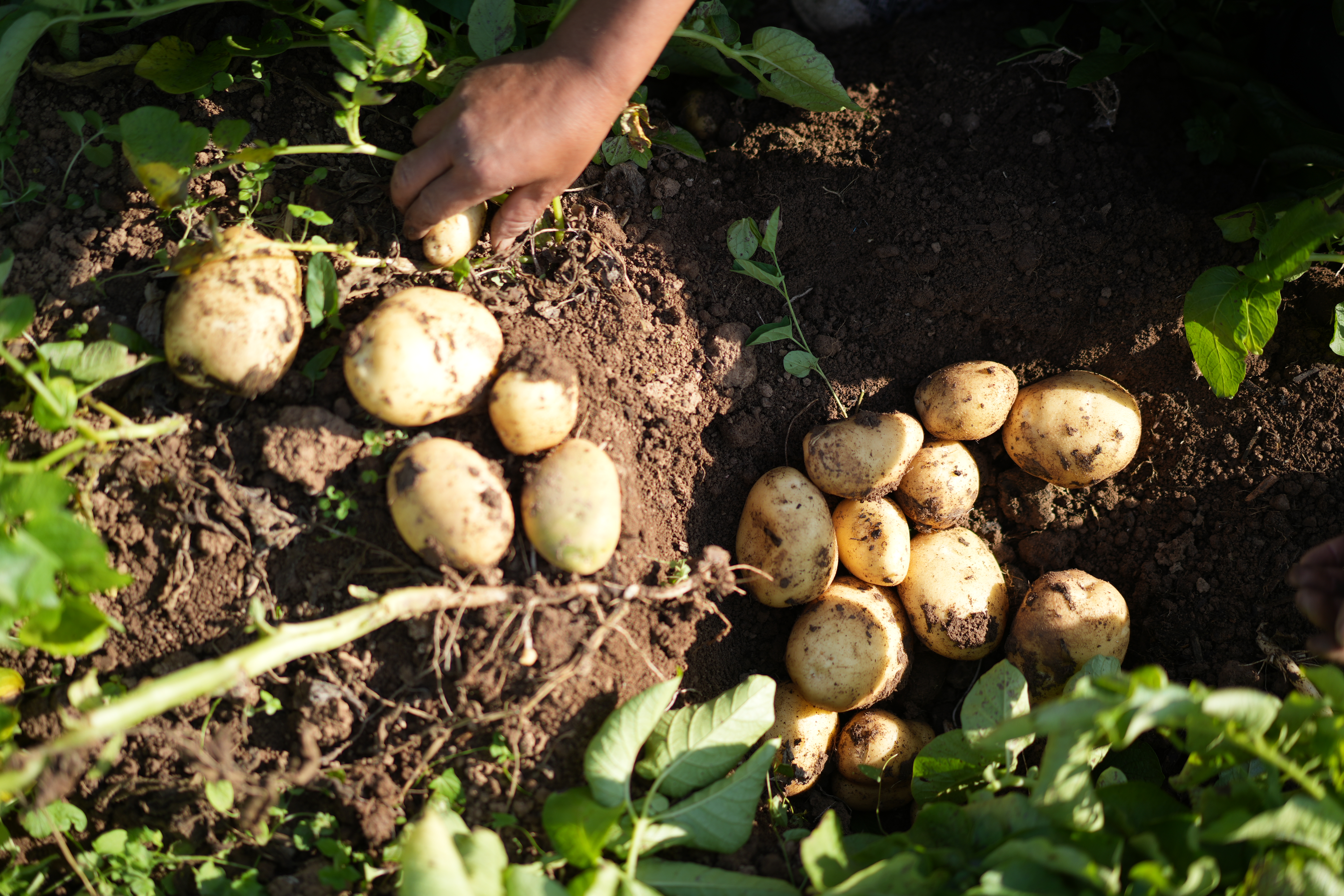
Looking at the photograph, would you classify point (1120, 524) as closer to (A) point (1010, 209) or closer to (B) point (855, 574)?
(B) point (855, 574)

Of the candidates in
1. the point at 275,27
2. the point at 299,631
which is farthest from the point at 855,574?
the point at 275,27

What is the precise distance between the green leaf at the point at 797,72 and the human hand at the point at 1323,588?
4.58ft

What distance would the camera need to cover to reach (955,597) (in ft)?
6.25

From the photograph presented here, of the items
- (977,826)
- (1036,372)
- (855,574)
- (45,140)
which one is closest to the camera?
(977,826)

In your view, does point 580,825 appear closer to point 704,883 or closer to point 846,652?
point 704,883

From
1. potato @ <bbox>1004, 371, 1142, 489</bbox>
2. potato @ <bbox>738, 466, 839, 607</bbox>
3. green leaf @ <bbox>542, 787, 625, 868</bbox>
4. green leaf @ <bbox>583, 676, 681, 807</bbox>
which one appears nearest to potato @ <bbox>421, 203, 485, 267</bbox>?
potato @ <bbox>738, 466, 839, 607</bbox>

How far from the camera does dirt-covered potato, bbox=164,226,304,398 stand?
151 cm

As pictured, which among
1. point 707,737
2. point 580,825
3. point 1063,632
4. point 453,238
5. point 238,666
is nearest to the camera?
point 238,666

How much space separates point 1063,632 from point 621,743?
3.52 feet

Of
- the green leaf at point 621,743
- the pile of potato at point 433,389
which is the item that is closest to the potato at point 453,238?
the pile of potato at point 433,389

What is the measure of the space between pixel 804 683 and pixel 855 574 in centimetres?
31

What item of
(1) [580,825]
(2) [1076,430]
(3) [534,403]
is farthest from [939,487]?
(1) [580,825]

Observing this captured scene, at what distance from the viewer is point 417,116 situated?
179 centimetres

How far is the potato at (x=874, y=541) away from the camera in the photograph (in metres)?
1.90
